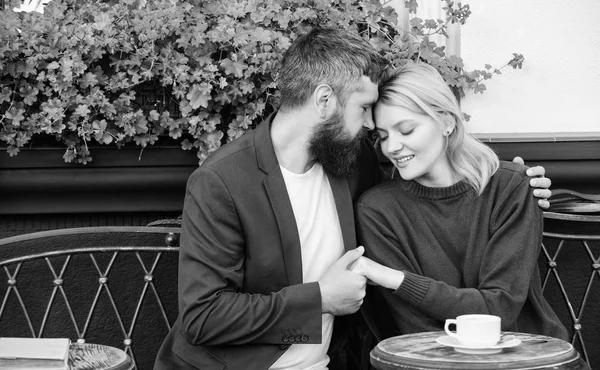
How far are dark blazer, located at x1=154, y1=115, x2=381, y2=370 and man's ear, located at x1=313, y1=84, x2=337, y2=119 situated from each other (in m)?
0.20

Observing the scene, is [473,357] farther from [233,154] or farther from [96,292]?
[96,292]

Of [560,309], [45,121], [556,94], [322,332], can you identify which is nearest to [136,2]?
[45,121]

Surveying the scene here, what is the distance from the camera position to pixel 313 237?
319 cm

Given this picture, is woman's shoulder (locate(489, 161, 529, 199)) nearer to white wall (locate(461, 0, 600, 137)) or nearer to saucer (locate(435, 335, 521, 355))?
white wall (locate(461, 0, 600, 137))

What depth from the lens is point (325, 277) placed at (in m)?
3.00

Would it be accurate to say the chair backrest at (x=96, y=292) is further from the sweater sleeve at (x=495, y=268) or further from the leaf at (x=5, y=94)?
the sweater sleeve at (x=495, y=268)

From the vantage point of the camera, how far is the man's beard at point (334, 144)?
318 cm

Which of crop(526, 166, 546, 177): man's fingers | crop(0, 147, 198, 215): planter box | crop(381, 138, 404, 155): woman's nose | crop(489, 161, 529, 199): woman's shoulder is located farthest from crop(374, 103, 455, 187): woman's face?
crop(0, 147, 198, 215): planter box

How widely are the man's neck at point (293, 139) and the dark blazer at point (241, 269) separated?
53 mm

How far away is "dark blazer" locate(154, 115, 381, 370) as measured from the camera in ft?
9.54

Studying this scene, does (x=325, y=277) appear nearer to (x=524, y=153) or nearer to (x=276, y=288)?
(x=276, y=288)

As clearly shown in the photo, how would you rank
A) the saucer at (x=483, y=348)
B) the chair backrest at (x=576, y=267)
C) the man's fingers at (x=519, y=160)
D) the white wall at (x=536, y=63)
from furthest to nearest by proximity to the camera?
the white wall at (x=536, y=63)
the chair backrest at (x=576, y=267)
the man's fingers at (x=519, y=160)
the saucer at (x=483, y=348)

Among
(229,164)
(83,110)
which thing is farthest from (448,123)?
(83,110)

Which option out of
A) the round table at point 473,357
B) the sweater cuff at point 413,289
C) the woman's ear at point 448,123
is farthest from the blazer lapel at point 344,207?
the round table at point 473,357
